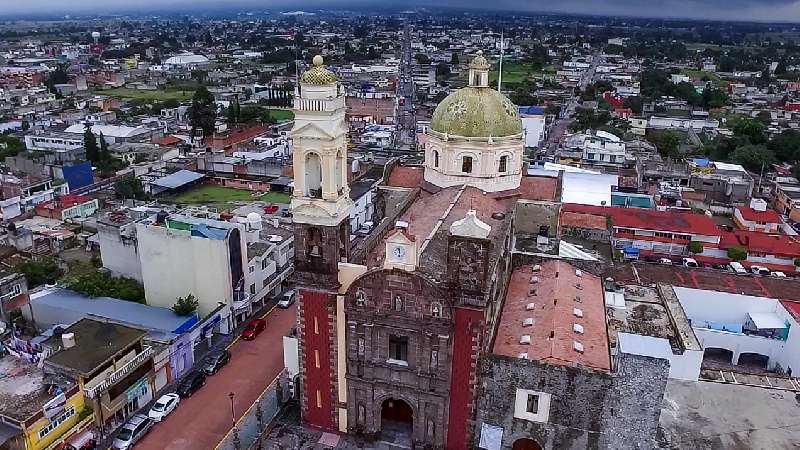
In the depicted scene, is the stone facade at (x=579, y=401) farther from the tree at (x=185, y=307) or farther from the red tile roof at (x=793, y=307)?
the tree at (x=185, y=307)

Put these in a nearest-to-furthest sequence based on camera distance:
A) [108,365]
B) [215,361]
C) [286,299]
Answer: [108,365] < [215,361] < [286,299]

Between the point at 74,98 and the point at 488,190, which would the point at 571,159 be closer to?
the point at 488,190

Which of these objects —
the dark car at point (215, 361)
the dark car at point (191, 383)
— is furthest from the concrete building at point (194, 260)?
the dark car at point (191, 383)

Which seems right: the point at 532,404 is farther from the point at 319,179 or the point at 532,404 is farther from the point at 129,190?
the point at 129,190

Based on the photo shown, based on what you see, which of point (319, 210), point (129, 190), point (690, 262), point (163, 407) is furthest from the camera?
point (129, 190)

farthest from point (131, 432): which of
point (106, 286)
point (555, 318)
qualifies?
point (555, 318)

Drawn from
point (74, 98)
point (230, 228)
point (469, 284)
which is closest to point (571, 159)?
point (230, 228)

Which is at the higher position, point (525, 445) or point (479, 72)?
point (479, 72)
